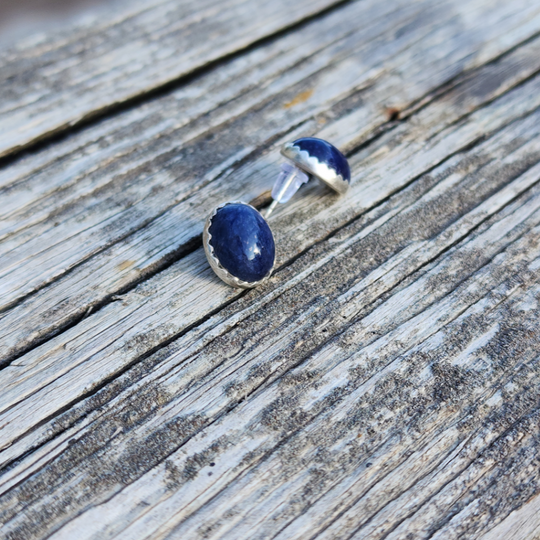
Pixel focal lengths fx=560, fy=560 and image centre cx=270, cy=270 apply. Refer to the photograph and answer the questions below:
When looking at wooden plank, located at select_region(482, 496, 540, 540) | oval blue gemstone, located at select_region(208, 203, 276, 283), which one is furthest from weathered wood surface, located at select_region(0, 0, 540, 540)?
oval blue gemstone, located at select_region(208, 203, 276, 283)

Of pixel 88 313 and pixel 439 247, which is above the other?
pixel 88 313

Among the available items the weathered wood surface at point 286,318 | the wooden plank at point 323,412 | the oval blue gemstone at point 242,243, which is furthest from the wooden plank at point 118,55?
the wooden plank at point 323,412

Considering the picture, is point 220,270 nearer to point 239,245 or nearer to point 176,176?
point 239,245

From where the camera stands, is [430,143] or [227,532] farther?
[430,143]

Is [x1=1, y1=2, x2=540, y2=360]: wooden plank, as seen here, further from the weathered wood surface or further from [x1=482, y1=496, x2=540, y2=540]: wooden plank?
[x1=482, y1=496, x2=540, y2=540]: wooden plank

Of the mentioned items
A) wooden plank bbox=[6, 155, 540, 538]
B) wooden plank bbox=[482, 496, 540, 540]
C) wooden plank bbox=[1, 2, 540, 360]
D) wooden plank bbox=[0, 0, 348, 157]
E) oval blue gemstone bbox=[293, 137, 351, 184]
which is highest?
wooden plank bbox=[0, 0, 348, 157]

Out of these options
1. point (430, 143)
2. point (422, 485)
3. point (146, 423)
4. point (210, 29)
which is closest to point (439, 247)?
point (430, 143)

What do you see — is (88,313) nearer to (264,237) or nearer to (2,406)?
(2,406)

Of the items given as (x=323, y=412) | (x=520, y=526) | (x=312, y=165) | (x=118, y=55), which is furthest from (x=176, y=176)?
(x=520, y=526)
